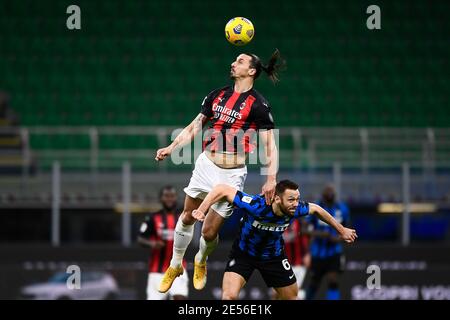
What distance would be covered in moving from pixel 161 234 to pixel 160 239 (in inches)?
2.4

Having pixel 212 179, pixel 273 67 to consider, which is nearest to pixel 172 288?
pixel 212 179

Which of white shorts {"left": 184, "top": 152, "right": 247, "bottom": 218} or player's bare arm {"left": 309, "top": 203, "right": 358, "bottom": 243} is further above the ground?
white shorts {"left": 184, "top": 152, "right": 247, "bottom": 218}

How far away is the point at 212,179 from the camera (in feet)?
28.4

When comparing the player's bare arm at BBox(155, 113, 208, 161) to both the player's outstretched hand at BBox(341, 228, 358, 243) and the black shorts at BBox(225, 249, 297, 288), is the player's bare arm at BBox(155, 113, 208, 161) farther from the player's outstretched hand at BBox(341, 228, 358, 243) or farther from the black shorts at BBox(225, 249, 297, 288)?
the player's outstretched hand at BBox(341, 228, 358, 243)

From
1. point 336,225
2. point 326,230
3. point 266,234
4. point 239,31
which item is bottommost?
point 326,230

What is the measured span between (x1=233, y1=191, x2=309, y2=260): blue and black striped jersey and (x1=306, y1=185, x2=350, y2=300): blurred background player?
4.67m

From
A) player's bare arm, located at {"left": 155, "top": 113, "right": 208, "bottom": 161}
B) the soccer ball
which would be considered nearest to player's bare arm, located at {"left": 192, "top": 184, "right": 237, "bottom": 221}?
player's bare arm, located at {"left": 155, "top": 113, "right": 208, "bottom": 161}

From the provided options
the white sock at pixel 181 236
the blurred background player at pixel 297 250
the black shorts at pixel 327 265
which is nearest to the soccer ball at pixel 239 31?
the white sock at pixel 181 236

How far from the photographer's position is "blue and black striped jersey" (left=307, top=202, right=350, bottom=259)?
1361 cm

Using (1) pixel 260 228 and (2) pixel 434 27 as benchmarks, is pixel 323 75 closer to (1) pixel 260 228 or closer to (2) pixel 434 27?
(2) pixel 434 27

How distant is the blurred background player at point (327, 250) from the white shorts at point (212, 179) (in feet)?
16.2

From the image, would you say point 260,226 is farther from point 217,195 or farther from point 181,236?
point 181,236

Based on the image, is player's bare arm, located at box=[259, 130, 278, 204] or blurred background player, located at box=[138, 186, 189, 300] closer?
player's bare arm, located at box=[259, 130, 278, 204]

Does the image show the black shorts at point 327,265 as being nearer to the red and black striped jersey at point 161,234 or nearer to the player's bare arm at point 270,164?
the red and black striped jersey at point 161,234
